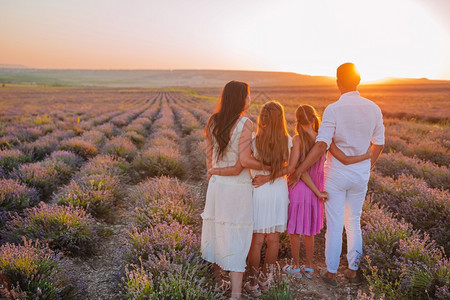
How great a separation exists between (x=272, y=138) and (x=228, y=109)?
0.51 meters

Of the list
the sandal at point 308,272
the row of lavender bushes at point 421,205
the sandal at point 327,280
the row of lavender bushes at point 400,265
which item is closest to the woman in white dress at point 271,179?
the sandal at point 308,272

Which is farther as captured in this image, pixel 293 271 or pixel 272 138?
pixel 293 271

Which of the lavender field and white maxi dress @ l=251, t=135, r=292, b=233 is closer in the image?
the lavender field

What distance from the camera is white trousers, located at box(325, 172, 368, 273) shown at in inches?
112

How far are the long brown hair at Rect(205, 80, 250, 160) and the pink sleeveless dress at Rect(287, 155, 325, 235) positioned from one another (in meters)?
0.97

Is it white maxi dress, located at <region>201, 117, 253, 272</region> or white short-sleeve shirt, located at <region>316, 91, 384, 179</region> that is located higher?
white short-sleeve shirt, located at <region>316, 91, 384, 179</region>

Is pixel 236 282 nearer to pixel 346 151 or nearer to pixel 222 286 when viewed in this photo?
pixel 222 286

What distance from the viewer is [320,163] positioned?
10.1 ft

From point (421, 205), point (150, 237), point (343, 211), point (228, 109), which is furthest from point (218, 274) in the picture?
point (421, 205)

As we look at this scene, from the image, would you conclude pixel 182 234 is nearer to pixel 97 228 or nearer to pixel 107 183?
pixel 97 228

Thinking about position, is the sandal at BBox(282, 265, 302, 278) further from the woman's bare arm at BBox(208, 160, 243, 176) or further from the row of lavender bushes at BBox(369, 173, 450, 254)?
the row of lavender bushes at BBox(369, 173, 450, 254)

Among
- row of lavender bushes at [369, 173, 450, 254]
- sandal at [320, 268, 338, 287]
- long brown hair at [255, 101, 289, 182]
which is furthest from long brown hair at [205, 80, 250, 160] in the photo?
row of lavender bushes at [369, 173, 450, 254]

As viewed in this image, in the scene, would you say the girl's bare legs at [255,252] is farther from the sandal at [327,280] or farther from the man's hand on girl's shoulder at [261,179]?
the sandal at [327,280]

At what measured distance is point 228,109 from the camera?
8.36 ft
